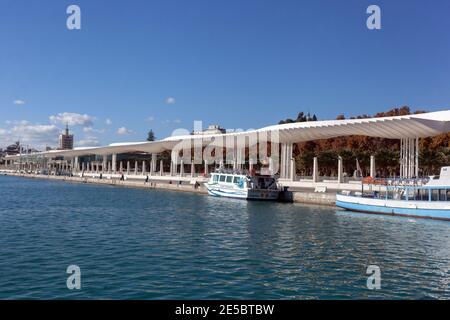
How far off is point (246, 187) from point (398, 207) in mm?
20043

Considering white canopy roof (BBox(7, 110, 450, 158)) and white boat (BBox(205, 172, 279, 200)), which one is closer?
white canopy roof (BBox(7, 110, 450, 158))

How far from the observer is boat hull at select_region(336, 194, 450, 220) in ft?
114

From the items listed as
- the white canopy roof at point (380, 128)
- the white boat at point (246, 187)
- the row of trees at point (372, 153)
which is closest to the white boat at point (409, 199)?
the white canopy roof at point (380, 128)

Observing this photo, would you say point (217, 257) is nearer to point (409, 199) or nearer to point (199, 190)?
point (409, 199)

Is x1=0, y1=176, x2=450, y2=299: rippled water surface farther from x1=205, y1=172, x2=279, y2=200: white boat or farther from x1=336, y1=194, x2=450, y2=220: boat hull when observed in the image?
x1=205, y1=172, x2=279, y2=200: white boat

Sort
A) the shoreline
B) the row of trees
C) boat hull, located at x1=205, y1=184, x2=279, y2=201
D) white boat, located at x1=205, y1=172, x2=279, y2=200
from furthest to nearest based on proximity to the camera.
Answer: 1. the row of trees
2. white boat, located at x1=205, y1=172, x2=279, y2=200
3. boat hull, located at x1=205, y1=184, x2=279, y2=201
4. the shoreline

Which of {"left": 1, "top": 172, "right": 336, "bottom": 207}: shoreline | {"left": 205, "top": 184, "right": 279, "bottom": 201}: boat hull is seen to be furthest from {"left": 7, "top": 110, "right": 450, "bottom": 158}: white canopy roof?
{"left": 205, "top": 184, "right": 279, "bottom": 201}: boat hull

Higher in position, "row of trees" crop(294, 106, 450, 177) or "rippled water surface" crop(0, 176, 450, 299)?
"row of trees" crop(294, 106, 450, 177)

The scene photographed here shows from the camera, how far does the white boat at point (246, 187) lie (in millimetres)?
52781

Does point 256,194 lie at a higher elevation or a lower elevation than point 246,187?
lower

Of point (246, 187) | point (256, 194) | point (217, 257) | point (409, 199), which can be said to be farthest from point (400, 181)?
point (217, 257)

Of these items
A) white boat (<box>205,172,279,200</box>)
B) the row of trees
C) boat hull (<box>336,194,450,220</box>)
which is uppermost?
the row of trees

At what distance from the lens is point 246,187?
53.2 meters

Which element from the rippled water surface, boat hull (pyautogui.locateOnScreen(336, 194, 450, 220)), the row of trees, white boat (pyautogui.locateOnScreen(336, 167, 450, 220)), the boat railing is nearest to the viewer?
the rippled water surface
